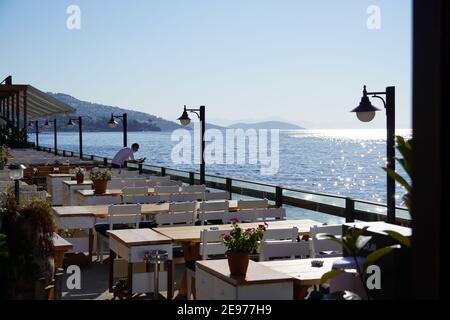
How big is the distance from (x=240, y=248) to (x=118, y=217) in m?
4.03

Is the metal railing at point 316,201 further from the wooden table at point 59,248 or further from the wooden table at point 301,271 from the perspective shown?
the wooden table at point 59,248

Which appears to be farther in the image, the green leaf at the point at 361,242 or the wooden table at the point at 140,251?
the wooden table at the point at 140,251

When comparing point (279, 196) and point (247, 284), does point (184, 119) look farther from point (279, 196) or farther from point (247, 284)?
point (247, 284)

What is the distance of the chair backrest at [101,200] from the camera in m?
10.3

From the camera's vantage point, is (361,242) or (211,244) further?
(211,244)

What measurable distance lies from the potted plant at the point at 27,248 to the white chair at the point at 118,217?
11.5 ft

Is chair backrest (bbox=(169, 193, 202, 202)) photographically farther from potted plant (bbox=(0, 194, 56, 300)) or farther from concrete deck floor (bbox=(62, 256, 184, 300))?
potted plant (bbox=(0, 194, 56, 300))

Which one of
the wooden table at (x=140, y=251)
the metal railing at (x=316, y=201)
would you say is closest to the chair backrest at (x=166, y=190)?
the metal railing at (x=316, y=201)

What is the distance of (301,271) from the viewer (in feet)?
17.0

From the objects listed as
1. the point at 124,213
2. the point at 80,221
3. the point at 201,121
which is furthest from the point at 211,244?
the point at 201,121

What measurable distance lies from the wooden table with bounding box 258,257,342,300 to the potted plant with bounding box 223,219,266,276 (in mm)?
402
